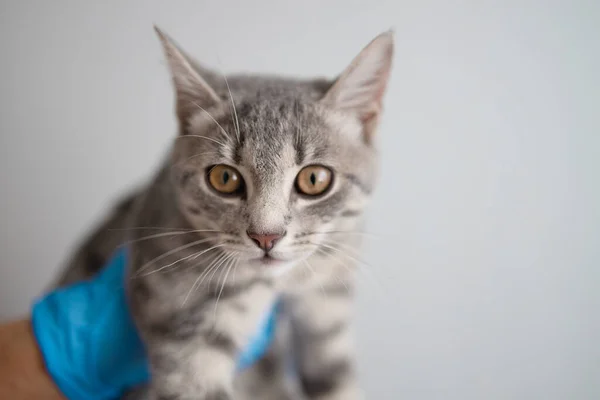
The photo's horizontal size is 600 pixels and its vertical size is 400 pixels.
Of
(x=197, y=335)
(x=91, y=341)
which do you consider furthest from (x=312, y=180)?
(x=91, y=341)

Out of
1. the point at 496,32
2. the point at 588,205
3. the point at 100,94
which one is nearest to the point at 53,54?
the point at 100,94

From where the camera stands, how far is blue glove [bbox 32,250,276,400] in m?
0.85

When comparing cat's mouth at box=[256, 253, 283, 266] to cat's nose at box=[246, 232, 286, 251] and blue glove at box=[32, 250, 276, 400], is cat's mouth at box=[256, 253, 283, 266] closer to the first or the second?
Result: cat's nose at box=[246, 232, 286, 251]

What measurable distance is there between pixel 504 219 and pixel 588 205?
16cm

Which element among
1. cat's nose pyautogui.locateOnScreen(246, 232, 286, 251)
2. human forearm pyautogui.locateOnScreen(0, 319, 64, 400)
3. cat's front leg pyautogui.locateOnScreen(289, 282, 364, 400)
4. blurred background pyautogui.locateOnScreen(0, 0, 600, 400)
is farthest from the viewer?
blurred background pyautogui.locateOnScreen(0, 0, 600, 400)

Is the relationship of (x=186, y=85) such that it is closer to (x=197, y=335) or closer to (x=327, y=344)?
(x=197, y=335)

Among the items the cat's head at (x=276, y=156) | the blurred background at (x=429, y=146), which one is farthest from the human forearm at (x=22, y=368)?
the blurred background at (x=429, y=146)

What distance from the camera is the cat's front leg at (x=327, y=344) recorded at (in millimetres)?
927

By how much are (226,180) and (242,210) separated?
6 centimetres

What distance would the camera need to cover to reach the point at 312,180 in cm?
75

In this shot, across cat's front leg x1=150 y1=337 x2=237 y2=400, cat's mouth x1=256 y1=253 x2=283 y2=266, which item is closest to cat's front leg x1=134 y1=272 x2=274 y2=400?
cat's front leg x1=150 y1=337 x2=237 y2=400

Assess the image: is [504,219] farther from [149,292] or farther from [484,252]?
[149,292]

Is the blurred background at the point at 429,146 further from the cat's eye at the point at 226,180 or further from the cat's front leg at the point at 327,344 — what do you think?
the cat's eye at the point at 226,180

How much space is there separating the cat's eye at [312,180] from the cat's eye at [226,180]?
9cm
